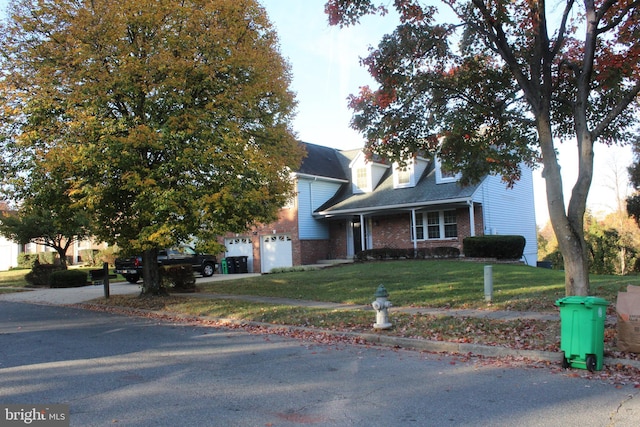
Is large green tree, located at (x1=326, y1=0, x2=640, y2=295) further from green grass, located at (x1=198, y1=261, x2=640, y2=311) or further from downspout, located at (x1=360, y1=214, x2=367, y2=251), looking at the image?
downspout, located at (x1=360, y1=214, x2=367, y2=251)

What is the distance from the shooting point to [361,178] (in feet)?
93.5

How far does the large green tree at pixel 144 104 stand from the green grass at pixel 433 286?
4221 millimetres

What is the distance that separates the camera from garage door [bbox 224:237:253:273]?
29.2 m

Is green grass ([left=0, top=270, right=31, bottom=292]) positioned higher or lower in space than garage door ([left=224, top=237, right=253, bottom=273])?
lower

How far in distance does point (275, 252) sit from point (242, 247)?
2.53 metres

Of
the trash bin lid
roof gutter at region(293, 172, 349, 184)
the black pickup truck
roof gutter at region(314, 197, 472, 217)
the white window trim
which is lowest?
the trash bin lid

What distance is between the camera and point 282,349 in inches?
327

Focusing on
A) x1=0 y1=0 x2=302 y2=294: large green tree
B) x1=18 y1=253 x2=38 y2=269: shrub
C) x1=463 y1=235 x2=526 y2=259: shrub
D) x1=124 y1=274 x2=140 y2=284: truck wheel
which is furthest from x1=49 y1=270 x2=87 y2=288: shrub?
x1=18 y1=253 x2=38 y2=269: shrub

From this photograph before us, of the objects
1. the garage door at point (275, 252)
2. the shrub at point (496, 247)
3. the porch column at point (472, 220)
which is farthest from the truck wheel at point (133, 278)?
the porch column at point (472, 220)

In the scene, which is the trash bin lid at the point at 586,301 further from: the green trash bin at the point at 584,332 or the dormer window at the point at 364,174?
the dormer window at the point at 364,174

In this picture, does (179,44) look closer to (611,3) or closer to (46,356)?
(46,356)

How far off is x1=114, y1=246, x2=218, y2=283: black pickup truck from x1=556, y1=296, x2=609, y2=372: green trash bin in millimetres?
16236

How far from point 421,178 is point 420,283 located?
12048mm

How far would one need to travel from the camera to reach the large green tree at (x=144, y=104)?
11.7m
